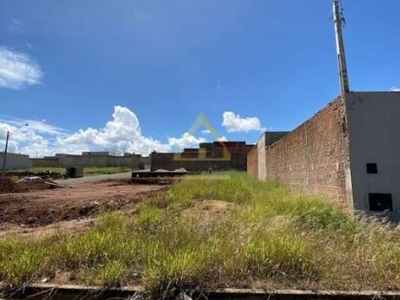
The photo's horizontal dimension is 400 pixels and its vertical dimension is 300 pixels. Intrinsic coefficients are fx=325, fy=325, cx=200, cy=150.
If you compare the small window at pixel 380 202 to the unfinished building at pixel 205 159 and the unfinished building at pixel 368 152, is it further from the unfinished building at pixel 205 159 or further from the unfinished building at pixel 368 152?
the unfinished building at pixel 205 159

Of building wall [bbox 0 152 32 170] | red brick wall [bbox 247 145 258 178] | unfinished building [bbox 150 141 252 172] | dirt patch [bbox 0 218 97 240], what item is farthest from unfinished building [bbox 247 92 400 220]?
building wall [bbox 0 152 32 170]

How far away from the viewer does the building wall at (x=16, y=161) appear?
225 ft

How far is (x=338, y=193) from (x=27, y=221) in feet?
24.8

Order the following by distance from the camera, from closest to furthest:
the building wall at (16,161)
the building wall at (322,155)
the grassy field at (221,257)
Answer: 1. the grassy field at (221,257)
2. the building wall at (322,155)
3. the building wall at (16,161)

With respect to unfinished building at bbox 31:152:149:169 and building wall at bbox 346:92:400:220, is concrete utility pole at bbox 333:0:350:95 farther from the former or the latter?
unfinished building at bbox 31:152:149:169

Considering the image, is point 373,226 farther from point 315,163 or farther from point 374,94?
point 315,163

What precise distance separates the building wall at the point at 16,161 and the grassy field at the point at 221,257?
72.5 meters

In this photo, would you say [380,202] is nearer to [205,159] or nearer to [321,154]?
[321,154]

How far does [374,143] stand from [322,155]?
5.05 ft

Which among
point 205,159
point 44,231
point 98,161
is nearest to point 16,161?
point 98,161

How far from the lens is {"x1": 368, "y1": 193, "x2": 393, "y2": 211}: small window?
18.2ft

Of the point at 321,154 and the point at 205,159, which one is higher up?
the point at 205,159

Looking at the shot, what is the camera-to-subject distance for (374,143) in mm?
5656

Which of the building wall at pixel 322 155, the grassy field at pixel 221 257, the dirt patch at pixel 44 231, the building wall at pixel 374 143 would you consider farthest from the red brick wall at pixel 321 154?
the dirt patch at pixel 44 231
